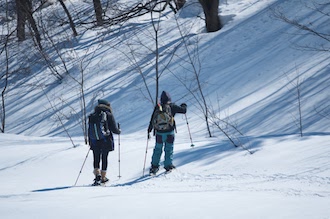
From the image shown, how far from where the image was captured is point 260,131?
37.8 feet

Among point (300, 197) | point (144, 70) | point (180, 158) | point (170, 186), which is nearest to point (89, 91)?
point (144, 70)

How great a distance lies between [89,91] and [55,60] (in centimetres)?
585

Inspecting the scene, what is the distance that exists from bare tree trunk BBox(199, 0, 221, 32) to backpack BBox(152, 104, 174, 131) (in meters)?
11.7

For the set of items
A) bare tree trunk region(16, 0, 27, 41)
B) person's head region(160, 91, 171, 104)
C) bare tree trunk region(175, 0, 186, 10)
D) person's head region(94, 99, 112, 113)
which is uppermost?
bare tree trunk region(16, 0, 27, 41)

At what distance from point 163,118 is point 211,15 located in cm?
1261

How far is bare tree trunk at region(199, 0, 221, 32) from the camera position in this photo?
18594 mm

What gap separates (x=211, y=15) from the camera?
19.4 m

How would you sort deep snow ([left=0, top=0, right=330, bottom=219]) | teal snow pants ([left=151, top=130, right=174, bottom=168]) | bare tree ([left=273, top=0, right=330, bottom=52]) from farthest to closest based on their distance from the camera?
bare tree ([left=273, top=0, right=330, bottom=52]), teal snow pants ([left=151, top=130, right=174, bottom=168]), deep snow ([left=0, top=0, right=330, bottom=219])

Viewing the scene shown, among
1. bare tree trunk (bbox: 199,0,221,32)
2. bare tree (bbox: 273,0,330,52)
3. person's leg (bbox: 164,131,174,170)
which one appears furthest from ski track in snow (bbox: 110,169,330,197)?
bare tree trunk (bbox: 199,0,221,32)

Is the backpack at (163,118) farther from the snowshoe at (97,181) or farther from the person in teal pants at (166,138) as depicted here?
the snowshoe at (97,181)

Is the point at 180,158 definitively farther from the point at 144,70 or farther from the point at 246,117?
the point at 144,70

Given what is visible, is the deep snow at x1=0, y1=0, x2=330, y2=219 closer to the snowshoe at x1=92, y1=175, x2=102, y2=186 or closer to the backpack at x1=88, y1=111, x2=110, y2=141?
the snowshoe at x1=92, y1=175, x2=102, y2=186

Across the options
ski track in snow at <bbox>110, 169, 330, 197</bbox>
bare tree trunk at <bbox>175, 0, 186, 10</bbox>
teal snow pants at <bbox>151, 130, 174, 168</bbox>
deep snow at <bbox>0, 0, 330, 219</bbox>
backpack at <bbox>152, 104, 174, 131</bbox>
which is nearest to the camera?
deep snow at <bbox>0, 0, 330, 219</bbox>

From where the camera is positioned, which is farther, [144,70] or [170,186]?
[144,70]
